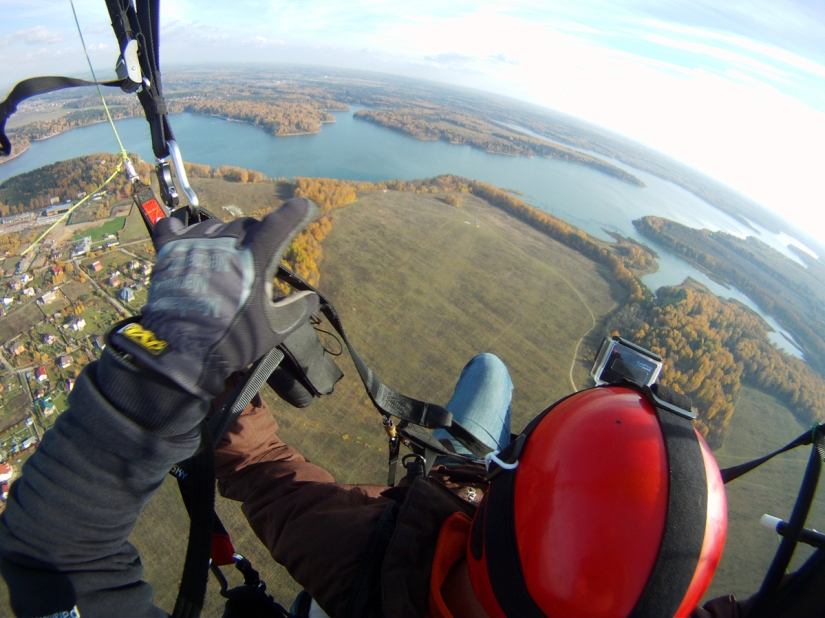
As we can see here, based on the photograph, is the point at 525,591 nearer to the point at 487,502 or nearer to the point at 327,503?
the point at 487,502

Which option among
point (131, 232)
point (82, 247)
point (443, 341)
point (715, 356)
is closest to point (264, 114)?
point (131, 232)

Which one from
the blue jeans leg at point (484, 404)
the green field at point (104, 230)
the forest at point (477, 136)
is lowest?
the green field at point (104, 230)

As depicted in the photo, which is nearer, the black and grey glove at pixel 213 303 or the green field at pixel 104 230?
the black and grey glove at pixel 213 303

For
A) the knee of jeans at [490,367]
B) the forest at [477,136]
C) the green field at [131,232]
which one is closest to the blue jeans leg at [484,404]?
the knee of jeans at [490,367]

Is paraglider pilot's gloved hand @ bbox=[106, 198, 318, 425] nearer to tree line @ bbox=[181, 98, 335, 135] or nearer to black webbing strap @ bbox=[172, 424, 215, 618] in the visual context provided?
black webbing strap @ bbox=[172, 424, 215, 618]

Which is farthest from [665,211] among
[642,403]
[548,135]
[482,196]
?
[548,135]

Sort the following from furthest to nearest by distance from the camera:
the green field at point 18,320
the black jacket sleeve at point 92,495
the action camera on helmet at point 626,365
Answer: the green field at point 18,320
the action camera on helmet at point 626,365
the black jacket sleeve at point 92,495

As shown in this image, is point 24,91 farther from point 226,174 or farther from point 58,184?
point 226,174

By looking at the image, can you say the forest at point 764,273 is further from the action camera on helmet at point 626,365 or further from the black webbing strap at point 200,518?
the black webbing strap at point 200,518
